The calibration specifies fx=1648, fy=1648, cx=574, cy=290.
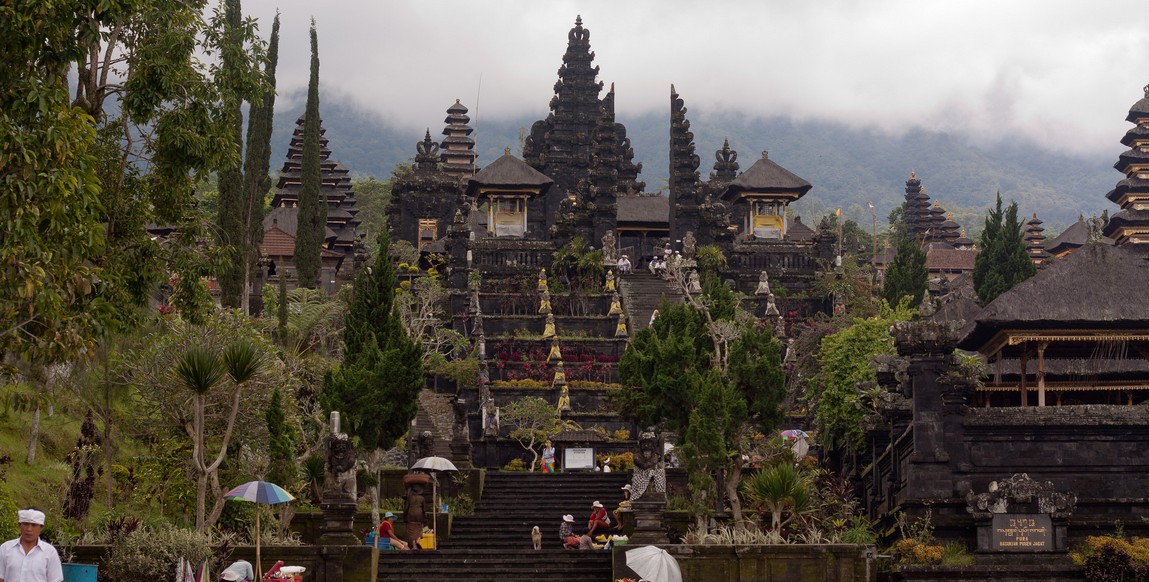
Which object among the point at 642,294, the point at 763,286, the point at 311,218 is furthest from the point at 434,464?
the point at 763,286

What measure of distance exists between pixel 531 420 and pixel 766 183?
1264 inches

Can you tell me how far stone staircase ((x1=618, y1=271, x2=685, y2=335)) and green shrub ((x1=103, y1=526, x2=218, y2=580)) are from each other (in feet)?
108

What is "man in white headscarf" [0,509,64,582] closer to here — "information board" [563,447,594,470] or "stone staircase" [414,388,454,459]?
"information board" [563,447,594,470]

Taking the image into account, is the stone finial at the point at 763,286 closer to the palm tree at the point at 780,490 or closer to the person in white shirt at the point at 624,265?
the person in white shirt at the point at 624,265

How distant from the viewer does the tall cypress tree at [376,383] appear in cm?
3306

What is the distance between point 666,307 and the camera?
39656mm

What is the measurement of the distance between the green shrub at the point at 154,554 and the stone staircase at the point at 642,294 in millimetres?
33009

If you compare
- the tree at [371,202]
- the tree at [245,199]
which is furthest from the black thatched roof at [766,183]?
the tree at [371,202]

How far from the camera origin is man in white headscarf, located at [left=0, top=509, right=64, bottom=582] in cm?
1759

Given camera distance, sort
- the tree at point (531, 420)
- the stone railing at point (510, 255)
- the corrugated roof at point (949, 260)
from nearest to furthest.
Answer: the tree at point (531, 420), the stone railing at point (510, 255), the corrugated roof at point (949, 260)

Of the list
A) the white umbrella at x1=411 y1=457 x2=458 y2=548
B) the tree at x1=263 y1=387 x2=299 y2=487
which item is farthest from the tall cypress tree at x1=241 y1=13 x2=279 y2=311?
the tree at x1=263 y1=387 x2=299 y2=487

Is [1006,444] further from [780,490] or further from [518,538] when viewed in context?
[518,538]

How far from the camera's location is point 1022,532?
28172 millimetres

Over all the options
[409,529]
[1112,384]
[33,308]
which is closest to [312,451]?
[409,529]
